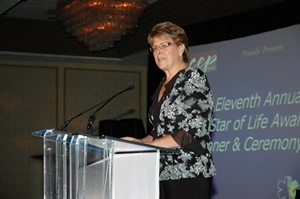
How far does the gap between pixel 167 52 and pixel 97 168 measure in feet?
2.15

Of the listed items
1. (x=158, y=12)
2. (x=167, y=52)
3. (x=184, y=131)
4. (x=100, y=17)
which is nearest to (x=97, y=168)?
(x=184, y=131)

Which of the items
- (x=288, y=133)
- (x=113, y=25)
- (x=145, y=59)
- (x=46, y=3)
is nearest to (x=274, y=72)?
(x=288, y=133)

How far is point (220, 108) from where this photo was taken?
300 inches

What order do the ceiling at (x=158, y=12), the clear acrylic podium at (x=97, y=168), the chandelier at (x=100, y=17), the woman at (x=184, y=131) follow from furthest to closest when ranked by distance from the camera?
the ceiling at (x=158, y=12) < the chandelier at (x=100, y=17) < the woman at (x=184, y=131) < the clear acrylic podium at (x=97, y=168)

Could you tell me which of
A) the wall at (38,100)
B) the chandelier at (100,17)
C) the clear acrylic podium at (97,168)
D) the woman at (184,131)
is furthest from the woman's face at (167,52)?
the wall at (38,100)

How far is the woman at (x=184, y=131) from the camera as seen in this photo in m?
2.60

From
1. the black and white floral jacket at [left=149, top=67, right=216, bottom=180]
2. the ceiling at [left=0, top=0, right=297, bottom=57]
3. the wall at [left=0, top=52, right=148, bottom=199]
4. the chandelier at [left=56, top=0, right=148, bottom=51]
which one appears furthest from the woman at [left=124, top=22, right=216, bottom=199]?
the wall at [left=0, top=52, right=148, bottom=199]

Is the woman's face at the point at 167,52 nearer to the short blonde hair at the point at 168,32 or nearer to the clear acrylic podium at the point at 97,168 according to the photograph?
the short blonde hair at the point at 168,32

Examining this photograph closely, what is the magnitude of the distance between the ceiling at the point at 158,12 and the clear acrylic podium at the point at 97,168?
5001 millimetres

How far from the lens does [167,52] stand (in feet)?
9.03

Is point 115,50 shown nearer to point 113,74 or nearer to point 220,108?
point 113,74

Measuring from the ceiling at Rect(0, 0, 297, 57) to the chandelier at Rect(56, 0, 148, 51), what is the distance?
460 mm

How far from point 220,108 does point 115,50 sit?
396 cm

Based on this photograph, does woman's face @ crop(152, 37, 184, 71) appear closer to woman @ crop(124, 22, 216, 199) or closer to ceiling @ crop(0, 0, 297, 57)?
woman @ crop(124, 22, 216, 199)
